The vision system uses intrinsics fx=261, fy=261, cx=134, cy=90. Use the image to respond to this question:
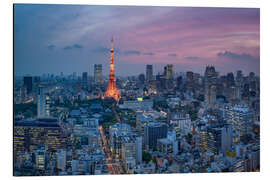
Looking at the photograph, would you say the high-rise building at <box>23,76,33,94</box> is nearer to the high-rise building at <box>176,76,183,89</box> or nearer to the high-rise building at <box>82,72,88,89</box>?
the high-rise building at <box>82,72,88,89</box>

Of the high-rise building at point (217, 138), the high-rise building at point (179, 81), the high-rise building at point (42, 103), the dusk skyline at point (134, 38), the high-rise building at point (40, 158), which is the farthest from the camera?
the high-rise building at point (179, 81)

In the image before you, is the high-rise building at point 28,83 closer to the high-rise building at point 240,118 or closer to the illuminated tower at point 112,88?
the illuminated tower at point 112,88

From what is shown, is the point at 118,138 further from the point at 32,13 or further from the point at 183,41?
the point at 32,13

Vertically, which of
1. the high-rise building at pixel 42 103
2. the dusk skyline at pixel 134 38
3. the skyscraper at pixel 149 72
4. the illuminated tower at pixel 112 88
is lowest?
the high-rise building at pixel 42 103

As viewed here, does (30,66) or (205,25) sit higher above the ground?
(205,25)

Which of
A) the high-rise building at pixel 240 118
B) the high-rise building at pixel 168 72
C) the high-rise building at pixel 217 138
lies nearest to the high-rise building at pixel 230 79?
the high-rise building at pixel 240 118
